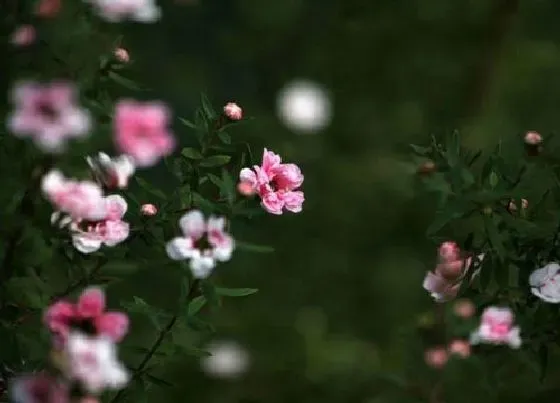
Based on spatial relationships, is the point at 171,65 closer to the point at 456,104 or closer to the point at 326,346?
the point at 456,104

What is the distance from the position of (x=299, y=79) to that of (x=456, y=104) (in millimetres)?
392

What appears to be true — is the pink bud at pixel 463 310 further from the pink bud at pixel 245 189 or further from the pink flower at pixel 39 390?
the pink flower at pixel 39 390

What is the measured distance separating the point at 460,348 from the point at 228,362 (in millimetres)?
860

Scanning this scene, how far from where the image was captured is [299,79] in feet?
7.82

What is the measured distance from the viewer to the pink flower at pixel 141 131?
646 mm

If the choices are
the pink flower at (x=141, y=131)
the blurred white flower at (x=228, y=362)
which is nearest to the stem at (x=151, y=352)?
the pink flower at (x=141, y=131)

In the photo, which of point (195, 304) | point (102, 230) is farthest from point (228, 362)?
point (102, 230)

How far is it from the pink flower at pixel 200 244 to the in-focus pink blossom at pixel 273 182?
2.9 inches

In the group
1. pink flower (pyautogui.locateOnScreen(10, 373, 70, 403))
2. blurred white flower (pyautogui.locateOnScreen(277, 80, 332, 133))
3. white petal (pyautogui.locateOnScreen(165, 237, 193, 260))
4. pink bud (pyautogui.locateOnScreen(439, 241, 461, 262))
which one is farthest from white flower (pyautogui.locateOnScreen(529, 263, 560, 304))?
blurred white flower (pyautogui.locateOnScreen(277, 80, 332, 133))

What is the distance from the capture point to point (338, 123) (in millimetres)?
2324

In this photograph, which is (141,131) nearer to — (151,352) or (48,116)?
(48,116)

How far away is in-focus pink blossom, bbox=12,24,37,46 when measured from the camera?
2.24ft

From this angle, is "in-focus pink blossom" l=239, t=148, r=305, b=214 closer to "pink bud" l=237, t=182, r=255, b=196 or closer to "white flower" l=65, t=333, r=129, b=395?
"pink bud" l=237, t=182, r=255, b=196

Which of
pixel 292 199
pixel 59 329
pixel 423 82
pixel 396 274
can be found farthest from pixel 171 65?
pixel 59 329
